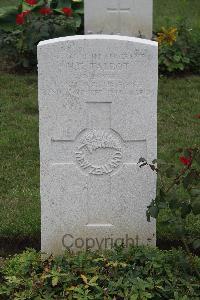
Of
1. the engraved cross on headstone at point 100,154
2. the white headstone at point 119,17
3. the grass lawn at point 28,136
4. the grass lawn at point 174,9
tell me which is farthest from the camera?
the grass lawn at point 174,9

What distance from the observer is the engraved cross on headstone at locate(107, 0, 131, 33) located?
9.10 metres

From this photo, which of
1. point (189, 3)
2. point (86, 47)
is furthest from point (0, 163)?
point (189, 3)

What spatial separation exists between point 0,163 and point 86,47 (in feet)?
7.81

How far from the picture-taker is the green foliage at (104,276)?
3.98 meters

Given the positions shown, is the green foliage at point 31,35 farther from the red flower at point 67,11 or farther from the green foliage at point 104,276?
the green foliage at point 104,276

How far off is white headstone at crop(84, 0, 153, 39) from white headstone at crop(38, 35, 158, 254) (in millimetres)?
5146

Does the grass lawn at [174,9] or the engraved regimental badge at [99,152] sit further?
the grass lawn at [174,9]

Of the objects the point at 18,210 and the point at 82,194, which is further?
the point at 18,210

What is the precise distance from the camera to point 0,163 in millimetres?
6168

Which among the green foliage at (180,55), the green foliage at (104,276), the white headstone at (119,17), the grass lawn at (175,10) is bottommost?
the green foliage at (104,276)

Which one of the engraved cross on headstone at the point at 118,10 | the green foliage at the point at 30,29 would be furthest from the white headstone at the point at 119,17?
the green foliage at the point at 30,29

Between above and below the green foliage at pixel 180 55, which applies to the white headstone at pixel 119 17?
above

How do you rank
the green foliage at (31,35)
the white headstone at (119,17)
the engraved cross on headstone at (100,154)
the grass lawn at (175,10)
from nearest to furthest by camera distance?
the engraved cross on headstone at (100,154)
the green foliage at (31,35)
the white headstone at (119,17)
the grass lawn at (175,10)

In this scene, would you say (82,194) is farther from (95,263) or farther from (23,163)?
(23,163)
